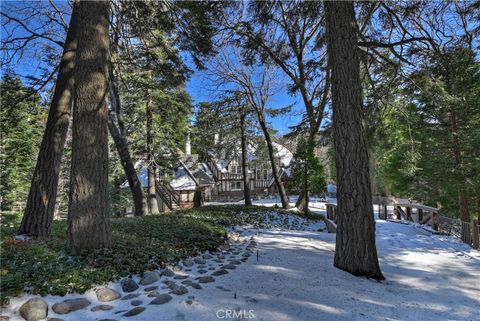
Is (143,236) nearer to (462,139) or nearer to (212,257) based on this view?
(212,257)

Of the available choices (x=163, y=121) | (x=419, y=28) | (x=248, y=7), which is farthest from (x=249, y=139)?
(x=419, y=28)

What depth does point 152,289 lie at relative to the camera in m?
3.19

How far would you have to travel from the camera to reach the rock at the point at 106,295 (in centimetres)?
289

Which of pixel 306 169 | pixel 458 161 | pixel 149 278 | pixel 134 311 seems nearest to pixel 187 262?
pixel 149 278

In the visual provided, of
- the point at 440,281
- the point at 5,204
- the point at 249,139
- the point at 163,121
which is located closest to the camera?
the point at 440,281

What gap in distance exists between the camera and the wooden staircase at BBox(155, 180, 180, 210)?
75.7 feet

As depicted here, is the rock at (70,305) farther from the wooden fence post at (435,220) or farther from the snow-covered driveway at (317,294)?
the wooden fence post at (435,220)

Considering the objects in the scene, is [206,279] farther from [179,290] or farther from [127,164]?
[127,164]

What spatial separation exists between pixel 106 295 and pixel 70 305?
34 cm

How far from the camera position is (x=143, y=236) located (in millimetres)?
5211

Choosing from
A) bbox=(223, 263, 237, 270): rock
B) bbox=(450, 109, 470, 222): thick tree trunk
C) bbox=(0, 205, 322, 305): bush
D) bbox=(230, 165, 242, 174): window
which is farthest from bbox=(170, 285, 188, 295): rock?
bbox=(230, 165, 242, 174): window

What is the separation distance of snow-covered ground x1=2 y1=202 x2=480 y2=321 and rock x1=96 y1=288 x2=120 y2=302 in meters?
0.06

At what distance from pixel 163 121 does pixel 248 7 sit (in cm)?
975

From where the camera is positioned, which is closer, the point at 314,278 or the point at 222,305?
the point at 222,305
